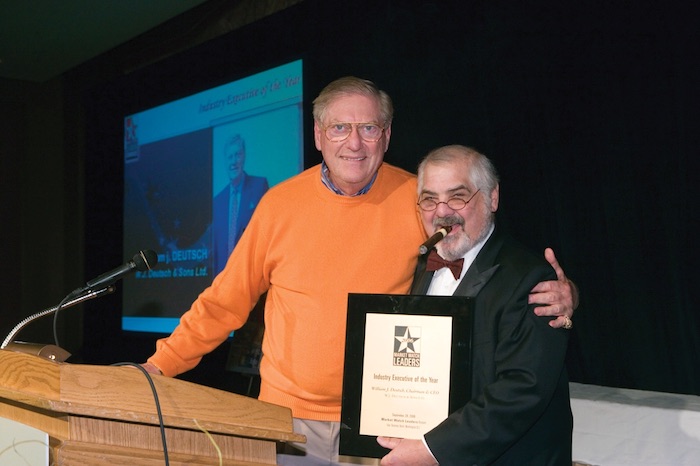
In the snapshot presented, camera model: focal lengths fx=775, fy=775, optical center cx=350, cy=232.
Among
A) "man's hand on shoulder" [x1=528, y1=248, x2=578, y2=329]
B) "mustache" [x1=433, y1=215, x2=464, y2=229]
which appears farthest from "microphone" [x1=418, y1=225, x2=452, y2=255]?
"man's hand on shoulder" [x1=528, y1=248, x2=578, y2=329]

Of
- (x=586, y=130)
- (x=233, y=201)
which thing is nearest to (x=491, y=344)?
(x=586, y=130)

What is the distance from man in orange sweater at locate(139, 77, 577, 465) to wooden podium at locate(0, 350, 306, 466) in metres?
0.68

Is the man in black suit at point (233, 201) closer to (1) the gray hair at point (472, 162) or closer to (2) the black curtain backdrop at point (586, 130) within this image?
(2) the black curtain backdrop at point (586, 130)

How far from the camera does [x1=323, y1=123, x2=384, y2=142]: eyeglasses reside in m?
2.37

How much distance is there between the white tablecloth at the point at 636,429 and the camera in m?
2.53

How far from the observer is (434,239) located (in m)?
1.94

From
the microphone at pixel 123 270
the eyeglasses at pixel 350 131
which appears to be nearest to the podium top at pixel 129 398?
the microphone at pixel 123 270

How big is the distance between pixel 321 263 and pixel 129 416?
3.45 ft

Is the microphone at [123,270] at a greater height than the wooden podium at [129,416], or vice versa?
the microphone at [123,270]

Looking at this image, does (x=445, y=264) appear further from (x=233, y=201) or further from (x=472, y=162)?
(x=233, y=201)

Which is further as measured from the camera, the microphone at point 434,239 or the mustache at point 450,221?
the mustache at point 450,221

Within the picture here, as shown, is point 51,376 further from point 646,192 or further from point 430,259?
point 646,192

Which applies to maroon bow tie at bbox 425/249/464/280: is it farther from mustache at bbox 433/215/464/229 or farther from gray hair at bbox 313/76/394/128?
gray hair at bbox 313/76/394/128

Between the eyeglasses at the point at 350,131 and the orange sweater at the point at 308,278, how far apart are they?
0.55ft
